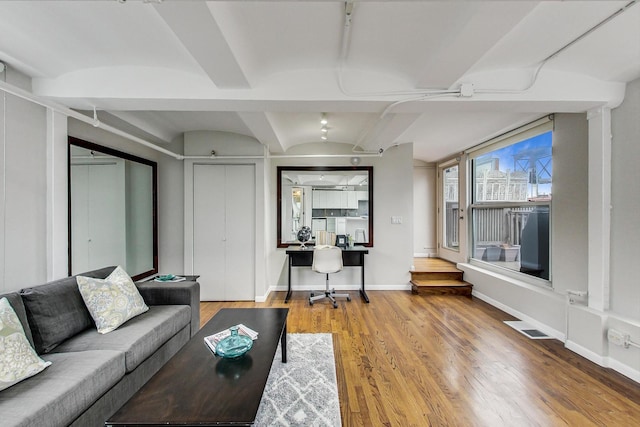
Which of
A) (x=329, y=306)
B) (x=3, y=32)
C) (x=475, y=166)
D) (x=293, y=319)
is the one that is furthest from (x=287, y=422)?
(x=475, y=166)

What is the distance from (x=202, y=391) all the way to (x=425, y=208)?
5.83m

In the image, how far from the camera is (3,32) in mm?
1769

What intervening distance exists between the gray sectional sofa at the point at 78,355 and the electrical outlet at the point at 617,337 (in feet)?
12.2

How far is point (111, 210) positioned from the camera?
10.6ft

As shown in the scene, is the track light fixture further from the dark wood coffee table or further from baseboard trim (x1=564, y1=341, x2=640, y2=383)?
baseboard trim (x1=564, y1=341, x2=640, y2=383)

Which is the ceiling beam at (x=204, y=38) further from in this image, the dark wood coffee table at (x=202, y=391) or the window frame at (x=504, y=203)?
the window frame at (x=504, y=203)

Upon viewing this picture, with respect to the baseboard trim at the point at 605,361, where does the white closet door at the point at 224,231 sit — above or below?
above

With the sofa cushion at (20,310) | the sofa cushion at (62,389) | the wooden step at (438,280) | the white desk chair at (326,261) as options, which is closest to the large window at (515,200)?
the wooden step at (438,280)

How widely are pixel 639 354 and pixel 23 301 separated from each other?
4491mm

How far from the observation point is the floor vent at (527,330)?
2.96m

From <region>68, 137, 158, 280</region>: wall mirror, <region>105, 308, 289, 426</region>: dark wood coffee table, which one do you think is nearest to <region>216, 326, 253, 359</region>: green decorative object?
<region>105, 308, 289, 426</region>: dark wood coffee table

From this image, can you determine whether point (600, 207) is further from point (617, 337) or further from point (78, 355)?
point (78, 355)

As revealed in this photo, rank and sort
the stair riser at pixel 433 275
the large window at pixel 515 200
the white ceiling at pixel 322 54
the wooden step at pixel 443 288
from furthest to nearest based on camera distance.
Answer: the stair riser at pixel 433 275 → the wooden step at pixel 443 288 → the large window at pixel 515 200 → the white ceiling at pixel 322 54

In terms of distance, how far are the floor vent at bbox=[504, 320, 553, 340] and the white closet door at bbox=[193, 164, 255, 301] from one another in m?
3.48
